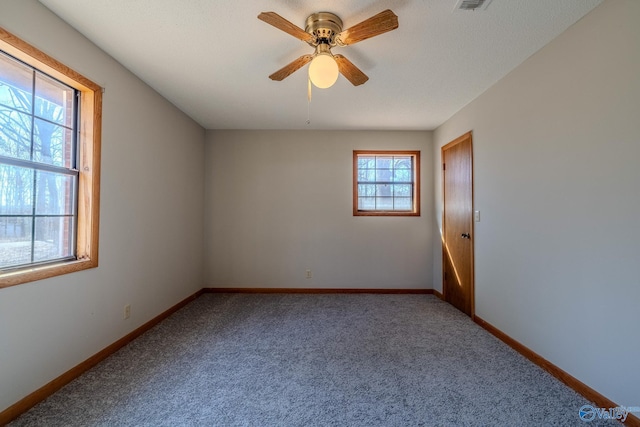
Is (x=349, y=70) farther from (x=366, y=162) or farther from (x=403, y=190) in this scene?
(x=403, y=190)

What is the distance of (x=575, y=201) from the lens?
184 centimetres

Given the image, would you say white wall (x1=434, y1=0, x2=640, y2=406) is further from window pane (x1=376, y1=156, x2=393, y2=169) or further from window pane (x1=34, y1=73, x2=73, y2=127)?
window pane (x1=34, y1=73, x2=73, y2=127)

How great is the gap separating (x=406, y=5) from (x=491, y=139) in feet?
5.46

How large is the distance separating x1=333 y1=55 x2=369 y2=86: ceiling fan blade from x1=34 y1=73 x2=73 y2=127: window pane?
1972 mm

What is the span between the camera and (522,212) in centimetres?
232

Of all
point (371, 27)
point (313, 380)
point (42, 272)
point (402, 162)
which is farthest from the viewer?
point (402, 162)

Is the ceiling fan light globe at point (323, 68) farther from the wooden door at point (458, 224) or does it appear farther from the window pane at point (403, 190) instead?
the window pane at point (403, 190)

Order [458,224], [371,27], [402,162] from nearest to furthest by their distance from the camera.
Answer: [371,27] < [458,224] < [402,162]

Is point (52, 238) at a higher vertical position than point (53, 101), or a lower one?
lower

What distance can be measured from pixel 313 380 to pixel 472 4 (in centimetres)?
266

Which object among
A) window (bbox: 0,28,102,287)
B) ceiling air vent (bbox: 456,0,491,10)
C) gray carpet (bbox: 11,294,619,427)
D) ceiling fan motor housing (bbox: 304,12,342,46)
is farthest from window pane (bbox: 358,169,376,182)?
window (bbox: 0,28,102,287)

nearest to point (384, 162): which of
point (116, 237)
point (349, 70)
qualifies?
point (349, 70)

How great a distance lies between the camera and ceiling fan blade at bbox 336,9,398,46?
4.93ft

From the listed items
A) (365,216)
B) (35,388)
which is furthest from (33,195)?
(365,216)
